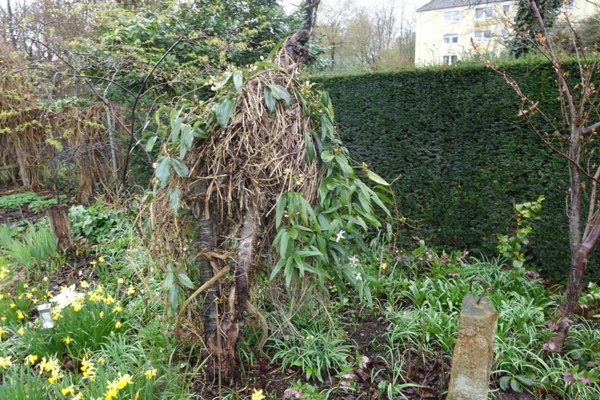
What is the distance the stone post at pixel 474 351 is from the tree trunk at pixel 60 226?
358 cm

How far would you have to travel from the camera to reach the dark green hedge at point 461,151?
10.8 feet

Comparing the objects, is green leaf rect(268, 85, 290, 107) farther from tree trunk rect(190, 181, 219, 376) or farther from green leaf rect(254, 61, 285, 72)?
tree trunk rect(190, 181, 219, 376)

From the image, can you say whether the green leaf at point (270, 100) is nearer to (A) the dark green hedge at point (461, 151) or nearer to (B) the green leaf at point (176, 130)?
(B) the green leaf at point (176, 130)

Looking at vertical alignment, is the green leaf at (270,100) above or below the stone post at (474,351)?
above

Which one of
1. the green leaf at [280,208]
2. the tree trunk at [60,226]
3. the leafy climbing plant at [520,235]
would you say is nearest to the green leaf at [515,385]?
the leafy climbing plant at [520,235]

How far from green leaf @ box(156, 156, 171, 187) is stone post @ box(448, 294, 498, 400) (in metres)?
1.41

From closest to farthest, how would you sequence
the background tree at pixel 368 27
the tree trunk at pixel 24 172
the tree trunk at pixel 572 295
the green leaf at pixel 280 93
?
the green leaf at pixel 280 93 < the tree trunk at pixel 572 295 < the tree trunk at pixel 24 172 < the background tree at pixel 368 27

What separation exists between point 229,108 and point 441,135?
2.60 m

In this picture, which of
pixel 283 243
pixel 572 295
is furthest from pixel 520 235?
pixel 283 243

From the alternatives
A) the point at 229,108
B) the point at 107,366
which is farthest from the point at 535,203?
the point at 107,366

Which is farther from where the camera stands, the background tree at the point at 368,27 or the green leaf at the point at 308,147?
the background tree at the point at 368,27

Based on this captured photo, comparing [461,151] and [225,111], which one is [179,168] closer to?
[225,111]

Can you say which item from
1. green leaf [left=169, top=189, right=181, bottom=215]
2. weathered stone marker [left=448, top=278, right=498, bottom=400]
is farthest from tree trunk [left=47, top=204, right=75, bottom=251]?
weathered stone marker [left=448, top=278, right=498, bottom=400]

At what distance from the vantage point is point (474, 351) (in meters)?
1.50
